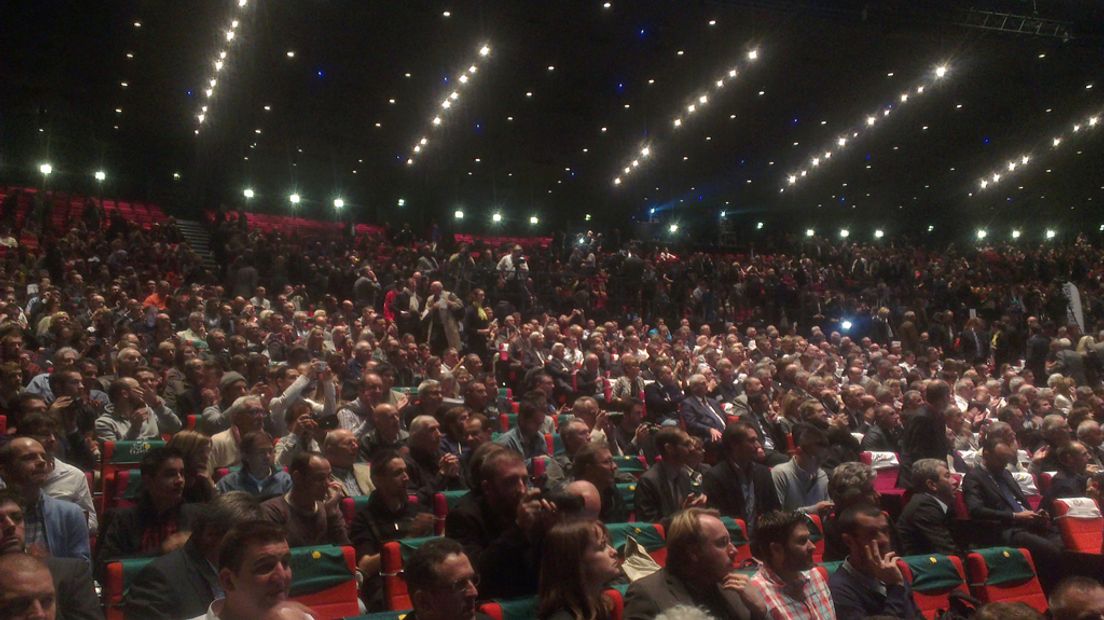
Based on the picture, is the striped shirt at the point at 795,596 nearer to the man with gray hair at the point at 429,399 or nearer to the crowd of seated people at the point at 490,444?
the crowd of seated people at the point at 490,444

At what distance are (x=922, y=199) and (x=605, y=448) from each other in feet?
91.6

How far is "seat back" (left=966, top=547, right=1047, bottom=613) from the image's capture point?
4.27m

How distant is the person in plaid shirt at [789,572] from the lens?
3318mm

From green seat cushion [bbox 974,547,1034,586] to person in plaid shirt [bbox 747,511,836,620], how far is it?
1.50m

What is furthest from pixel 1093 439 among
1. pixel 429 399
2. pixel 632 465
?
pixel 429 399

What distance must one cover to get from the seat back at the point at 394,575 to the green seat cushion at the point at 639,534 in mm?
1033

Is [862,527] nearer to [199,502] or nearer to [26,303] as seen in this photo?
[199,502]

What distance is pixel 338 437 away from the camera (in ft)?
15.5

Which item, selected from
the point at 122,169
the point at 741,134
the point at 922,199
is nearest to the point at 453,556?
the point at 741,134

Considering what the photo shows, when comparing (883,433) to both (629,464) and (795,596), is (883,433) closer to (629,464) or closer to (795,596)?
(629,464)

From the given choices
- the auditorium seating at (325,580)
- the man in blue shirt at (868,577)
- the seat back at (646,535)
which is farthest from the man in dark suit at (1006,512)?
the auditorium seating at (325,580)

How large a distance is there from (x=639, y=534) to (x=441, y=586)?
1875 millimetres

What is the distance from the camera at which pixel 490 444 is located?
12.9 feet

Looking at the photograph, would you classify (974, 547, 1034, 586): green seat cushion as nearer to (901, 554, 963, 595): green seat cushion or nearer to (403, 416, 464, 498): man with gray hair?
(901, 554, 963, 595): green seat cushion
